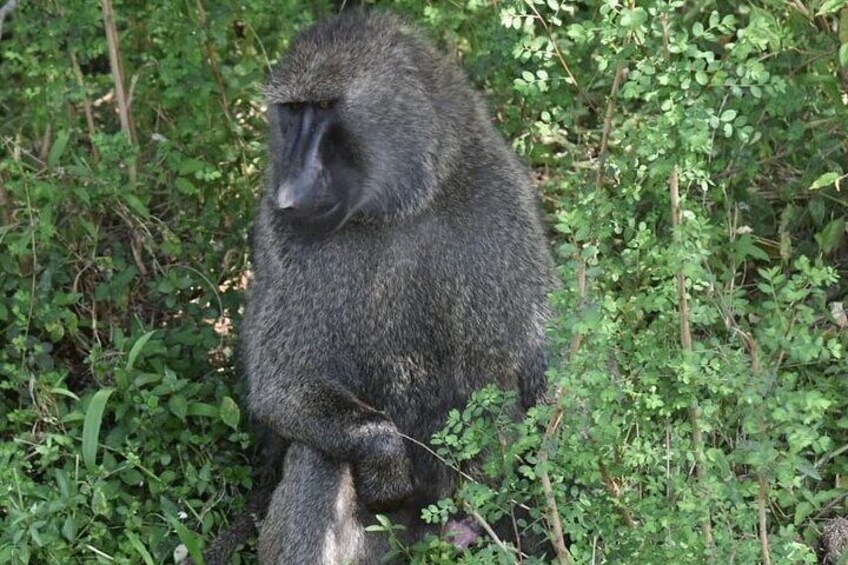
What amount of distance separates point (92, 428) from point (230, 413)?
399 millimetres

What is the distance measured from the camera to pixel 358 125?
402 cm

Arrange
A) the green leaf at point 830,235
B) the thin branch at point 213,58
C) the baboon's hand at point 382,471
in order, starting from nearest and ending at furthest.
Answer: the baboon's hand at point 382,471, the green leaf at point 830,235, the thin branch at point 213,58

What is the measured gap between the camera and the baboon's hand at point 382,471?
13.2ft

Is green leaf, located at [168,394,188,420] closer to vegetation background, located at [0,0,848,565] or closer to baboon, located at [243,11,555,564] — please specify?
vegetation background, located at [0,0,848,565]

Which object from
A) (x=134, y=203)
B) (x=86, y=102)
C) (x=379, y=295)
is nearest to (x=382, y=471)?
(x=379, y=295)

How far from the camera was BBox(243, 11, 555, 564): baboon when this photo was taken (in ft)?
13.2

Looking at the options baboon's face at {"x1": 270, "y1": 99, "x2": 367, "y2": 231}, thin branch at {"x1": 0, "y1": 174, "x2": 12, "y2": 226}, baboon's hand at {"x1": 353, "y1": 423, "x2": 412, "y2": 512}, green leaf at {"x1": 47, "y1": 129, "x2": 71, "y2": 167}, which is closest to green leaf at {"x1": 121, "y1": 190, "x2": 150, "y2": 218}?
green leaf at {"x1": 47, "y1": 129, "x2": 71, "y2": 167}

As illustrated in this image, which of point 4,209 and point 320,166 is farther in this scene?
point 4,209

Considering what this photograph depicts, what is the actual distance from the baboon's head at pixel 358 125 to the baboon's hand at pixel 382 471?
56 cm

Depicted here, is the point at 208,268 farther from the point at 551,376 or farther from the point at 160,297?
the point at 551,376

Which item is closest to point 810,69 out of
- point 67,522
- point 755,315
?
point 755,315

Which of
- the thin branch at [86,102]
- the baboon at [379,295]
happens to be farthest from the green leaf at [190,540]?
the thin branch at [86,102]

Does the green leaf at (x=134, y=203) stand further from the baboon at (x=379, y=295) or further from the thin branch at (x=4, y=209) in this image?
the baboon at (x=379, y=295)

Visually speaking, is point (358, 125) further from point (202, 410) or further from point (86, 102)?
point (86, 102)
